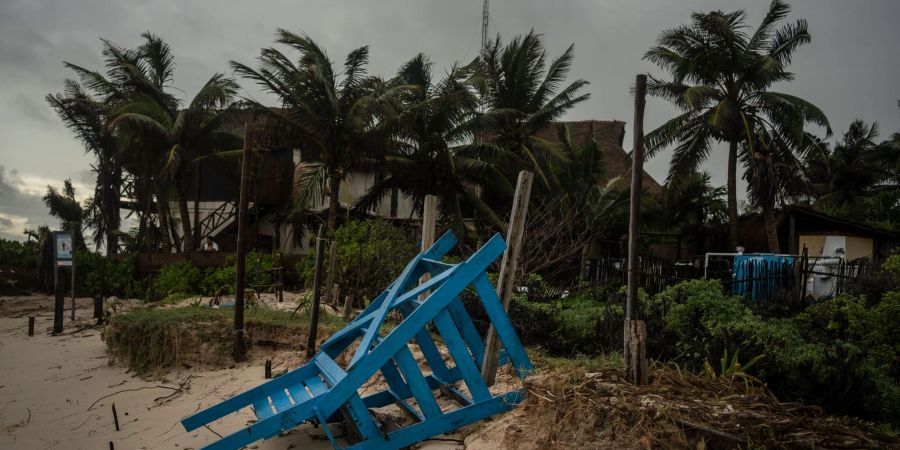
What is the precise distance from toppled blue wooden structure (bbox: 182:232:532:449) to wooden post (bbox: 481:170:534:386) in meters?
0.17

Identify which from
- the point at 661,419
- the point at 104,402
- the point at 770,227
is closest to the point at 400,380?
the point at 661,419

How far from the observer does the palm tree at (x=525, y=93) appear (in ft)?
73.4

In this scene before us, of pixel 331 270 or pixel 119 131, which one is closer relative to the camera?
pixel 331 270

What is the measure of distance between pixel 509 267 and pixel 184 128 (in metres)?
21.1

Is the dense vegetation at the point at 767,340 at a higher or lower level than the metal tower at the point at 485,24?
lower

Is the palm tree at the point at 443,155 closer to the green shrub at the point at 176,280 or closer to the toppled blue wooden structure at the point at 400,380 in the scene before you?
the green shrub at the point at 176,280

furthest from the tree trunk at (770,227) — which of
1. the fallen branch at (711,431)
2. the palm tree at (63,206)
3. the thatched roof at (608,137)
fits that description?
the palm tree at (63,206)

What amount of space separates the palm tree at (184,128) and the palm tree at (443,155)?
702cm

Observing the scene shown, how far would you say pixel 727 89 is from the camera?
69.8ft

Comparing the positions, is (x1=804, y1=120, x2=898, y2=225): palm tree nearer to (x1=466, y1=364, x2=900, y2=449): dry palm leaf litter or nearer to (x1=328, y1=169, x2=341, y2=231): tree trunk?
(x1=328, y1=169, x2=341, y2=231): tree trunk

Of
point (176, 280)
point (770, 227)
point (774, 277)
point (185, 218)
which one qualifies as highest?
point (770, 227)

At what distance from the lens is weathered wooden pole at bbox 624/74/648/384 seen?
16.2ft

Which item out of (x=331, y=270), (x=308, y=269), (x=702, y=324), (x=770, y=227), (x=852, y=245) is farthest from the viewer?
(x=852, y=245)

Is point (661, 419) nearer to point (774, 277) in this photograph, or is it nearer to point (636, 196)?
point (636, 196)
